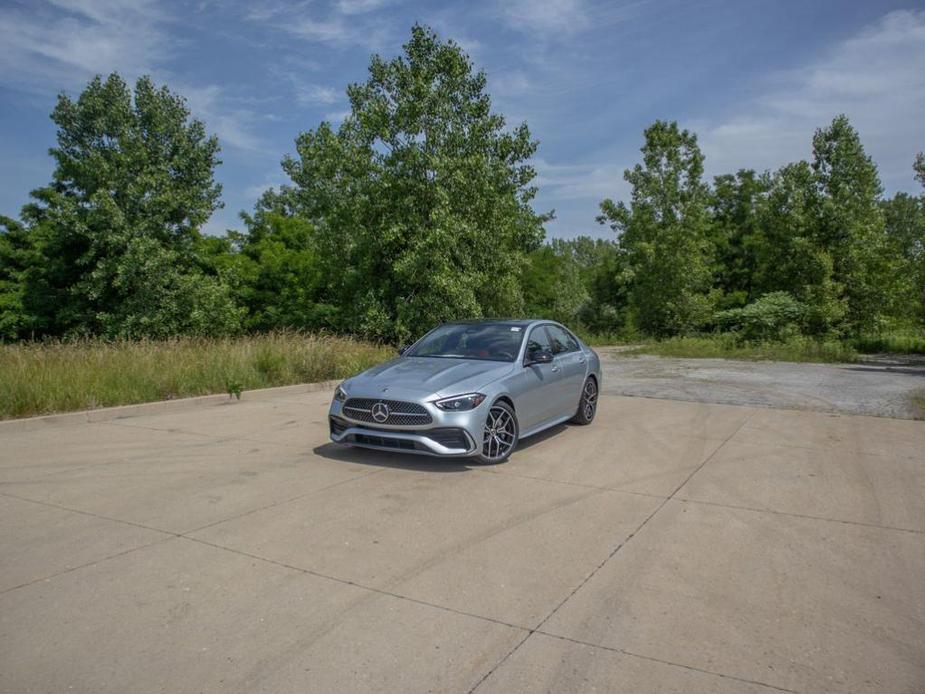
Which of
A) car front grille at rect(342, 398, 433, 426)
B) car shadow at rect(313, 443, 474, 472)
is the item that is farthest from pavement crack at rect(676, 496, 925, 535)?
car front grille at rect(342, 398, 433, 426)

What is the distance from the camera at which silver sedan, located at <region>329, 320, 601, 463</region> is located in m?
6.48

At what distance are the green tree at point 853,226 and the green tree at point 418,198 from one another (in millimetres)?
18429

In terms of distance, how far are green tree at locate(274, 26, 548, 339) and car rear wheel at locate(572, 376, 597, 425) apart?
457 inches

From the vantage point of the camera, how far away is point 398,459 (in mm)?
7164

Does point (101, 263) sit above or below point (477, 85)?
below

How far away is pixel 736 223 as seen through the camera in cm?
5078

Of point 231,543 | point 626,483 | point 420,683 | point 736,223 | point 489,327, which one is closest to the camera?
point 420,683

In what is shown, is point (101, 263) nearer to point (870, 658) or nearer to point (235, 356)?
point (235, 356)

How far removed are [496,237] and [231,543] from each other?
19.5 m

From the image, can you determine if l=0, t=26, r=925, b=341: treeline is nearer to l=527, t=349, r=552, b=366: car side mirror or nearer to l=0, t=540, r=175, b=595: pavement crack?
l=527, t=349, r=552, b=366: car side mirror

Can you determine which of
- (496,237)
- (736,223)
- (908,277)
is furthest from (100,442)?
(736,223)

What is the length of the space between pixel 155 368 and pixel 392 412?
712 centimetres

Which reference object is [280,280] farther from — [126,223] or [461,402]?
[461,402]

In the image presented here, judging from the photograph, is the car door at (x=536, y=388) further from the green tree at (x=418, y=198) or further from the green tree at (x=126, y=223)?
the green tree at (x=126, y=223)
